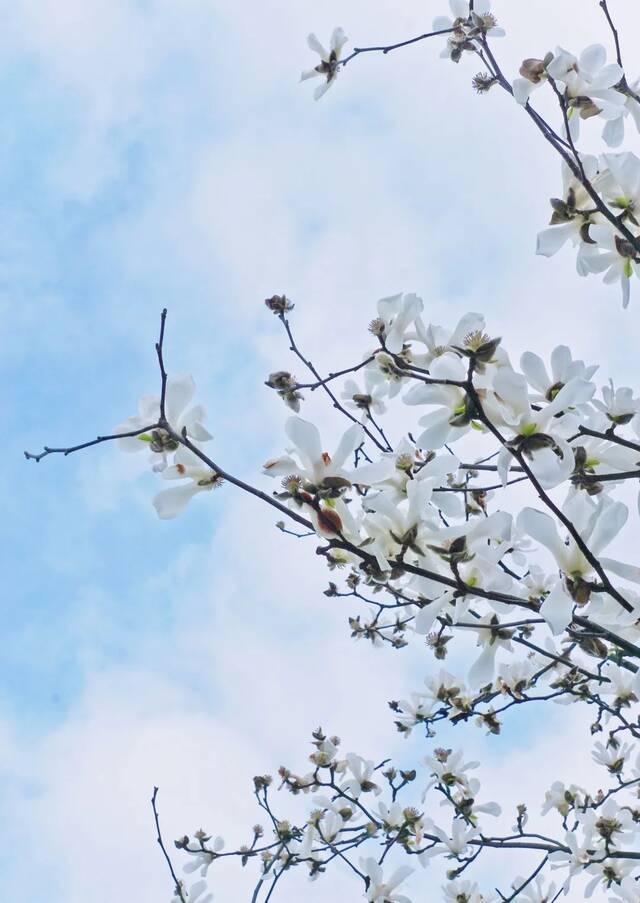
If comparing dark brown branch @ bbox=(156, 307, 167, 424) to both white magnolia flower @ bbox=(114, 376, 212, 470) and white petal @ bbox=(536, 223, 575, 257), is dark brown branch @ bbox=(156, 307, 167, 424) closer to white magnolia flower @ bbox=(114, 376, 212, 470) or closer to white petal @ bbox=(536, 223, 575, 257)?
white magnolia flower @ bbox=(114, 376, 212, 470)

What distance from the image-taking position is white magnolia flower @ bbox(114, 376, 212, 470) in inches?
48.6

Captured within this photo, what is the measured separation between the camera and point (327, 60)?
204cm

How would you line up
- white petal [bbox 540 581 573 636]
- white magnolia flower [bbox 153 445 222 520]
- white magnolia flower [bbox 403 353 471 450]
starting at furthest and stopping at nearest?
white magnolia flower [bbox 153 445 222 520] < white magnolia flower [bbox 403 353 471 450] < white petal [bbox 540 581 573 636]

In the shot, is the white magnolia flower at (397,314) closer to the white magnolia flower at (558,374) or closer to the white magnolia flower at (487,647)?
the white magnolia flower at (558,374)

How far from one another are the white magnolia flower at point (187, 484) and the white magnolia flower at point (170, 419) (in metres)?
0.04

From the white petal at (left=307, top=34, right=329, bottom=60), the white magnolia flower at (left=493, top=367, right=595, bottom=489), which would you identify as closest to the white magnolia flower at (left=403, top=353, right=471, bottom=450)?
the white magnolia flower at (left=493, top=367, right=595, bottom=489)

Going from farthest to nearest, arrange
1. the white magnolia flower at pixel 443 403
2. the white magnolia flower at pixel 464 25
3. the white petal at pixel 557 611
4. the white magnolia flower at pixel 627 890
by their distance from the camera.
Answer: the white magnolia flower at pixel 627 890 < the white magnolia flower at pixel 464 25 < the white magnolia flower at pixel 443 403 < the white petal at pixel 557 611

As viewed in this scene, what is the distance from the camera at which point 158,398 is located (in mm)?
1255

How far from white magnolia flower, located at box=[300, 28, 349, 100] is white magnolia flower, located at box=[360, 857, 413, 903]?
2532mm

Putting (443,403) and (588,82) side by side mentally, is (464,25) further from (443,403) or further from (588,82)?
(443,403)

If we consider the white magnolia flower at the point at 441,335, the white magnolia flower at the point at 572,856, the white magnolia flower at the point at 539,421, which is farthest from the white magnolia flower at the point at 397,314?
the white magnolia flower at the point at 572,856

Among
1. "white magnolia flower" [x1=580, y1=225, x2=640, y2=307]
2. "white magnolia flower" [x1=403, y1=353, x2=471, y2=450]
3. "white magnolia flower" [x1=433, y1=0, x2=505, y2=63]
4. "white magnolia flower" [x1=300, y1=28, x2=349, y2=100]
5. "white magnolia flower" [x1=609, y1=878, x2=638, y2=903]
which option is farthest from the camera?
"white magnolia flower" [x1=609, y1=878, x2=638, y2=903]

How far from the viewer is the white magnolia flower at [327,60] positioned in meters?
2.02

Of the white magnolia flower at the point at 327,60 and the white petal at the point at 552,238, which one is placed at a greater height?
the white magnolia flower at the point at 327,60
